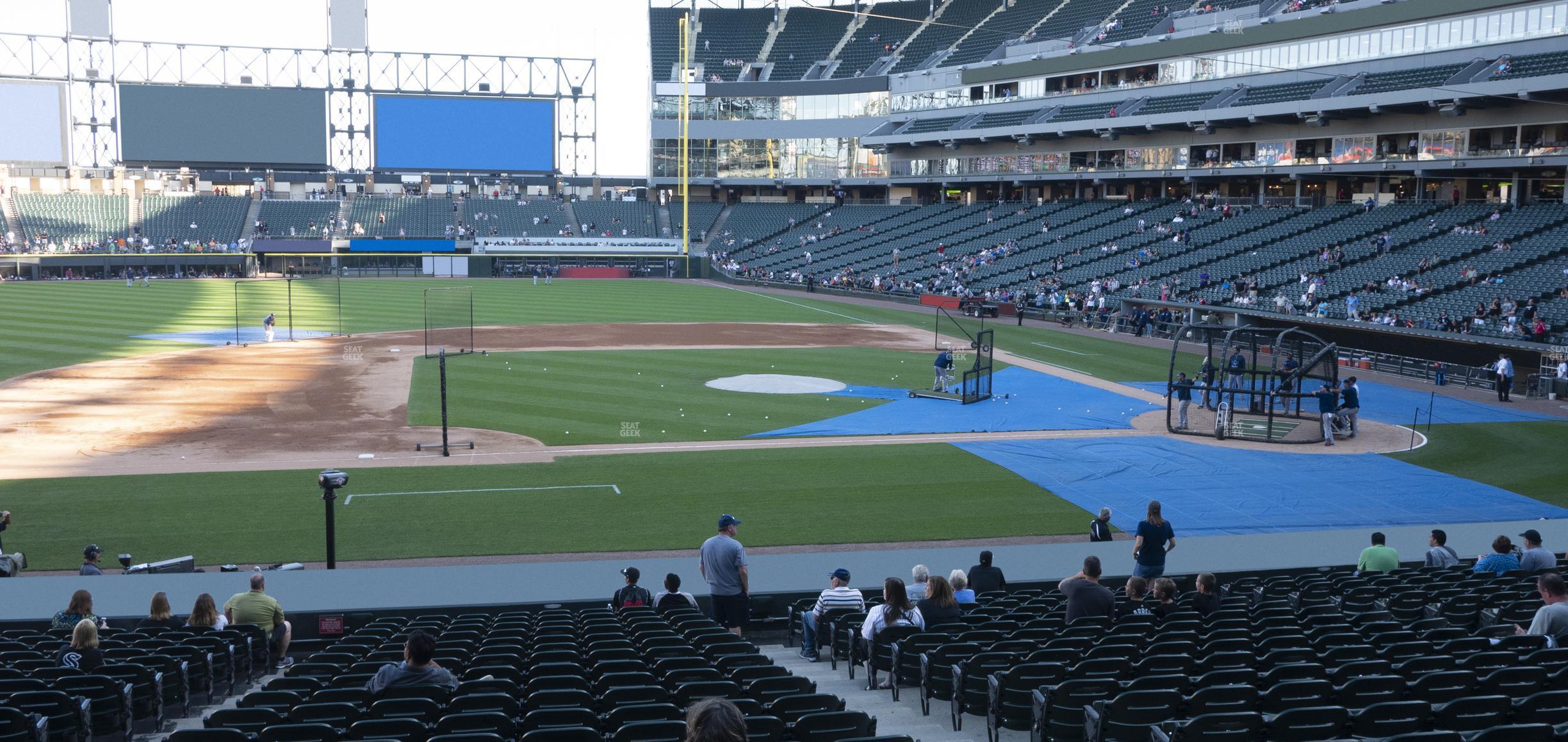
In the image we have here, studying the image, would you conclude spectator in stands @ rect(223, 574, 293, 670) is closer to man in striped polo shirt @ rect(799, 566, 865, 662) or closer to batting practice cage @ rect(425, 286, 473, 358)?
man in striped polo shirt @ rect(799, 566, 865, 662)

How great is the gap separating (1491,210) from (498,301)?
51.4m

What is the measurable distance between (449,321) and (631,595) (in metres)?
47.7

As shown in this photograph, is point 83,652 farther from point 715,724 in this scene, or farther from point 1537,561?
point 1537,561

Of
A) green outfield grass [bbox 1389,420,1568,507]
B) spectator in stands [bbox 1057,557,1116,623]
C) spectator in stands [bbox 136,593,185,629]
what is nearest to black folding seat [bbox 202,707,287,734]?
spectator in stands [bbox 136,593,185,629]

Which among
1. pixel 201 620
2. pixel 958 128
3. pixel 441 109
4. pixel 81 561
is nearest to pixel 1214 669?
pixel 201 620

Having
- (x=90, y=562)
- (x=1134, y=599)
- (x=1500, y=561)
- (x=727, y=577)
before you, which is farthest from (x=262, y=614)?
(x=1500, y=561)

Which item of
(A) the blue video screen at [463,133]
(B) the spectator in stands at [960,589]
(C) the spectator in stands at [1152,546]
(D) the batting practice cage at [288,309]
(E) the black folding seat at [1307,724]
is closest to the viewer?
(E) the black folding seat at [1307,724]

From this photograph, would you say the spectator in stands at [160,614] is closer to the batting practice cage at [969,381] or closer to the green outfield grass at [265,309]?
the batting practice cage at [969,381]

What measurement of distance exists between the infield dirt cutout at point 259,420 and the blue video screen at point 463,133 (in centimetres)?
6245

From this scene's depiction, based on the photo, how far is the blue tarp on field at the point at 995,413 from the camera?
29.9 m

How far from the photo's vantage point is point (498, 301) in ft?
226

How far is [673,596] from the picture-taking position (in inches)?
516

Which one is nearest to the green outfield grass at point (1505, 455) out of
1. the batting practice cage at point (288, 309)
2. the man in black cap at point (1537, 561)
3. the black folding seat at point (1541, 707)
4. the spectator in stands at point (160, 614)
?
the man in black cap at point (1537, 561)

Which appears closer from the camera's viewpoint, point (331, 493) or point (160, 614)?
point (160, 614)
